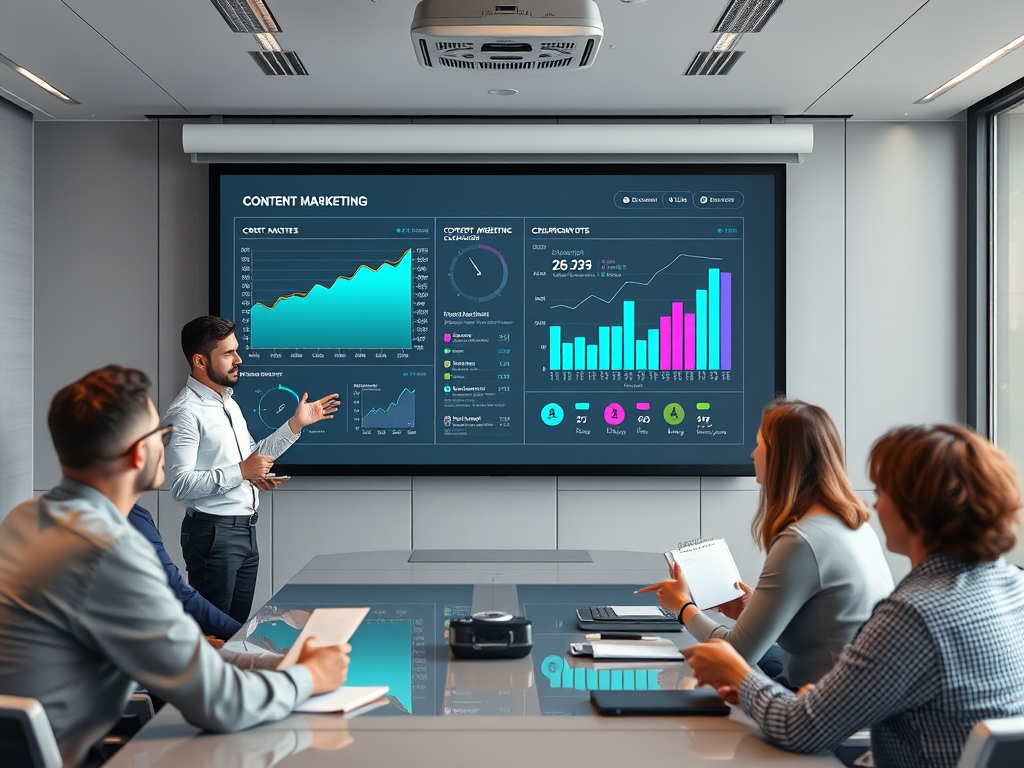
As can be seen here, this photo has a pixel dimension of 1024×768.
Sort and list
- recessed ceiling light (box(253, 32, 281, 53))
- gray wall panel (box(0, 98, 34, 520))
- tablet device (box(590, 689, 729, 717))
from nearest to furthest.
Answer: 1. tablet device (box(590, 689, 729, 717))
2. recessed ceiling light (box(253, 32, 281, 53))
3. gray wall panel (box(0, 98, 34, 520))

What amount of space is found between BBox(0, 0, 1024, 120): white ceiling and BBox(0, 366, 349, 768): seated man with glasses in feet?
6.99

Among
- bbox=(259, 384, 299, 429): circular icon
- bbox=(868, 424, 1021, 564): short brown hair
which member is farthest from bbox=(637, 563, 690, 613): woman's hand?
bbox=(259, 384, 299, 429): circular icon

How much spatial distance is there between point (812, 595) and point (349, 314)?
3.00 metres

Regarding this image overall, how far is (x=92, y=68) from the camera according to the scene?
390cm

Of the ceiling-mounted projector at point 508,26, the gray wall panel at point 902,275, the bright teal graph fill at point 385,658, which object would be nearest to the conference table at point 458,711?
the bright teal graph fill at point 385,658

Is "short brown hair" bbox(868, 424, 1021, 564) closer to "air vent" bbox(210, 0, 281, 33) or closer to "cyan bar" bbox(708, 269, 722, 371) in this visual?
"air vent" bbox(210, 0, 281, 33)

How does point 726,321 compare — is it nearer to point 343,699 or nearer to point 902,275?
point 902,275

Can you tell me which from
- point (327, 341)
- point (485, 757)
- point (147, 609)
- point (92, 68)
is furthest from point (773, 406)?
point (92, 68)

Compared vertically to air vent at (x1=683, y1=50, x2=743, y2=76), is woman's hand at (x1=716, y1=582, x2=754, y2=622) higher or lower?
lower

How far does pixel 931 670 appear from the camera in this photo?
1452 millimetres

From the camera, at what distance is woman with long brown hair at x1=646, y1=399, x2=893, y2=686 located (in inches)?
82.6

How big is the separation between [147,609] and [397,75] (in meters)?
3.01

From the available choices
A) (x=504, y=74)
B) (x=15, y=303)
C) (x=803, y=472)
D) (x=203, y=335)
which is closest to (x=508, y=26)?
(x=504, y=74)

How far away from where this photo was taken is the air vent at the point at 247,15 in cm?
327
